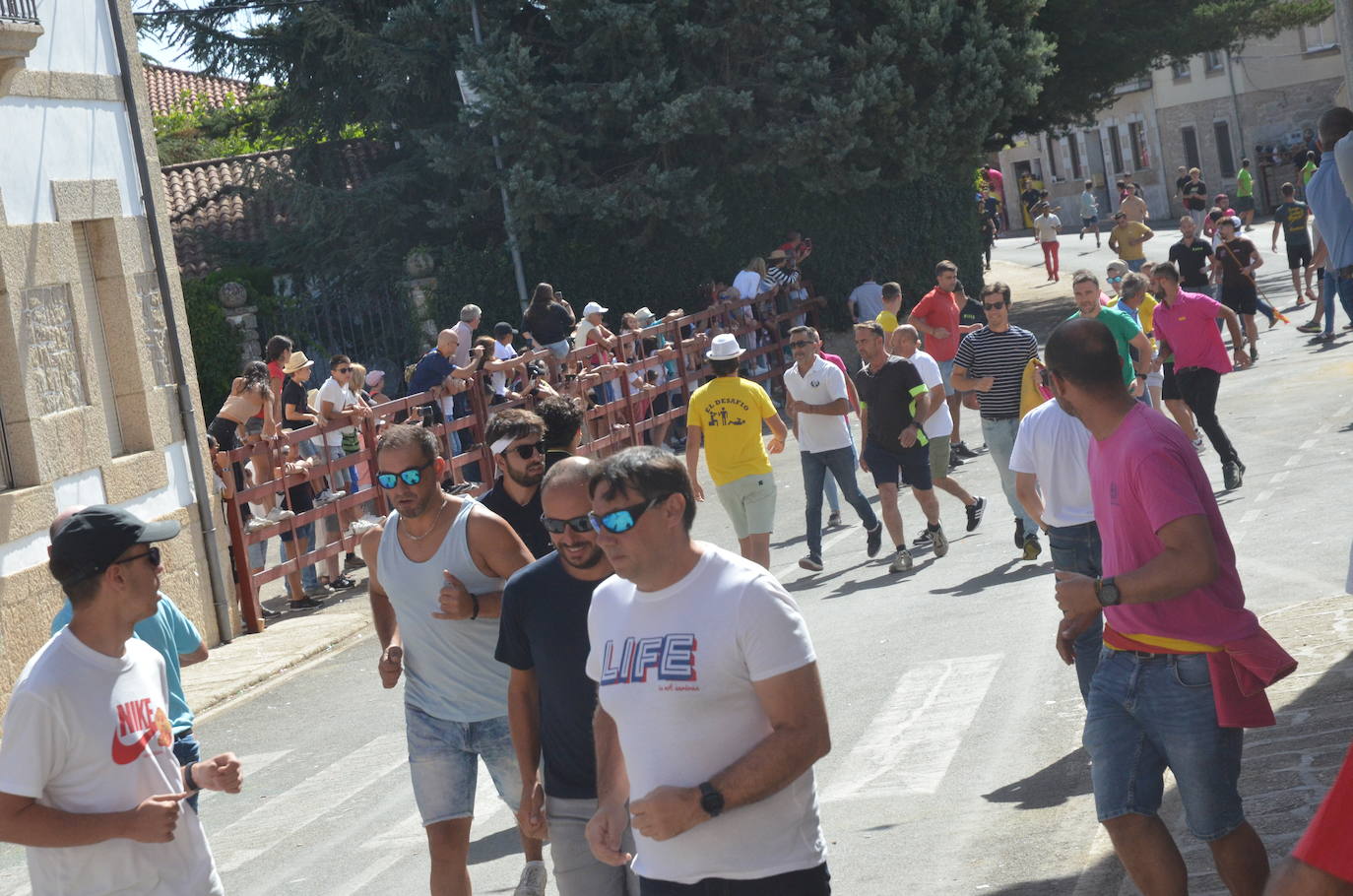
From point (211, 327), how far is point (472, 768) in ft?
67.8

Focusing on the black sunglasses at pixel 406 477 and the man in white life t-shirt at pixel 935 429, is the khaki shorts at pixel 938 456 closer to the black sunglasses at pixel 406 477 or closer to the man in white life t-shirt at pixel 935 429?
the man in white life t-shirt at pixel 935 429

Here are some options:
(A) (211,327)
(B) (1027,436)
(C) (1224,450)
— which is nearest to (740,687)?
(B) (1027,436)

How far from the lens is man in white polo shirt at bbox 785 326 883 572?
13594 mm

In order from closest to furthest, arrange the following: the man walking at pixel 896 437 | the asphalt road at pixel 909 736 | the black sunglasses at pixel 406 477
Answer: the black sunglasses at pixel 406 477, the asphalt road at pixel 909 736, the man walking at pixel 896 437

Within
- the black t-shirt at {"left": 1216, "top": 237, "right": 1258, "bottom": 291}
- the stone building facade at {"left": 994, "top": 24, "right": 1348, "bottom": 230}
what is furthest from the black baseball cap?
the stone building facade at {"left": 994, "top": 24, "right": 1348, "bottom": 230}

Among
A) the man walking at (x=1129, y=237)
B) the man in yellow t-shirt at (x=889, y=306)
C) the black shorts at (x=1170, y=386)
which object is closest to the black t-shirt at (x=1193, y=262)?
the man walking at (x=1129, y=237)

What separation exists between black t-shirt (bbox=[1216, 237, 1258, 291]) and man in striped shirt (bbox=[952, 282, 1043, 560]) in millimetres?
10601

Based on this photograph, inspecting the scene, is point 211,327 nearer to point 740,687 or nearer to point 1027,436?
point 1027,436

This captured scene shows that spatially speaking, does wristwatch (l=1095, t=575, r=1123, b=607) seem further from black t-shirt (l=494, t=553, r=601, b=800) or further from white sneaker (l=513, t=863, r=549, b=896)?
white sneaker (l=513, t=863, r=549, b=896)

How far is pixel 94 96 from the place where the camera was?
14758mm

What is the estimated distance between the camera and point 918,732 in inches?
337

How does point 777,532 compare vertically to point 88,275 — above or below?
below

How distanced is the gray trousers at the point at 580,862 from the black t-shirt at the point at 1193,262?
1846 cm

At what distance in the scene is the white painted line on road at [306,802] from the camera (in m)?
8.37
